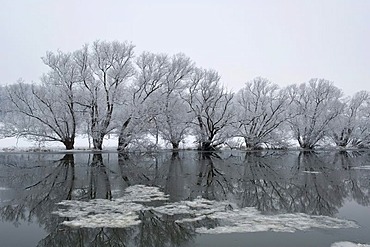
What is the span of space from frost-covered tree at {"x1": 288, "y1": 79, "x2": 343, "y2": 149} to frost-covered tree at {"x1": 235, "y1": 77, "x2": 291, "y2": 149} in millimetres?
1450

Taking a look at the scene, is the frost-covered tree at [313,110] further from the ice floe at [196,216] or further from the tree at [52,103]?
the ice floe at [196,216]

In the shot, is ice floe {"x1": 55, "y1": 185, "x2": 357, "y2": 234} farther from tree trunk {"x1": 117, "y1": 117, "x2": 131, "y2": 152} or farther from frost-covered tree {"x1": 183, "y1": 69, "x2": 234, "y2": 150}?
frost-covered tree {"x1": 183, "y1": 69, "x2": 234, "y2": 150}

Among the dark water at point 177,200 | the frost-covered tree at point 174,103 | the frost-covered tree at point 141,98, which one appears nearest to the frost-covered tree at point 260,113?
the frost-covered tree at point 174,103

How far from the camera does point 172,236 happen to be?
6637mm

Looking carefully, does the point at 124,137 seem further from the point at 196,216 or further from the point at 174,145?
the point at 196,216

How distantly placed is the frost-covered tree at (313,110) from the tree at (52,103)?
2623cm

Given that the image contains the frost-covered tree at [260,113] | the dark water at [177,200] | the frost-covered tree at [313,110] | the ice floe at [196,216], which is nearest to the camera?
the dark water at [177,200]

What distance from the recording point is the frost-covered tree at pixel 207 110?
35.8m

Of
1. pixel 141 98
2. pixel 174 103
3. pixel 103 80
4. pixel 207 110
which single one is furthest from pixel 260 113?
pixel 103 80

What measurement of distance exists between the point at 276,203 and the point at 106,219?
4925 mm

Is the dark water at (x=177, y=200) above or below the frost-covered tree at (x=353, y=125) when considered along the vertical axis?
below

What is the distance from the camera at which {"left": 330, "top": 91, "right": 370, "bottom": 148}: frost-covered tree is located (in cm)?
4711

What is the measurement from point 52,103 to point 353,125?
39.0 metres

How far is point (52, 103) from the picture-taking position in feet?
101
